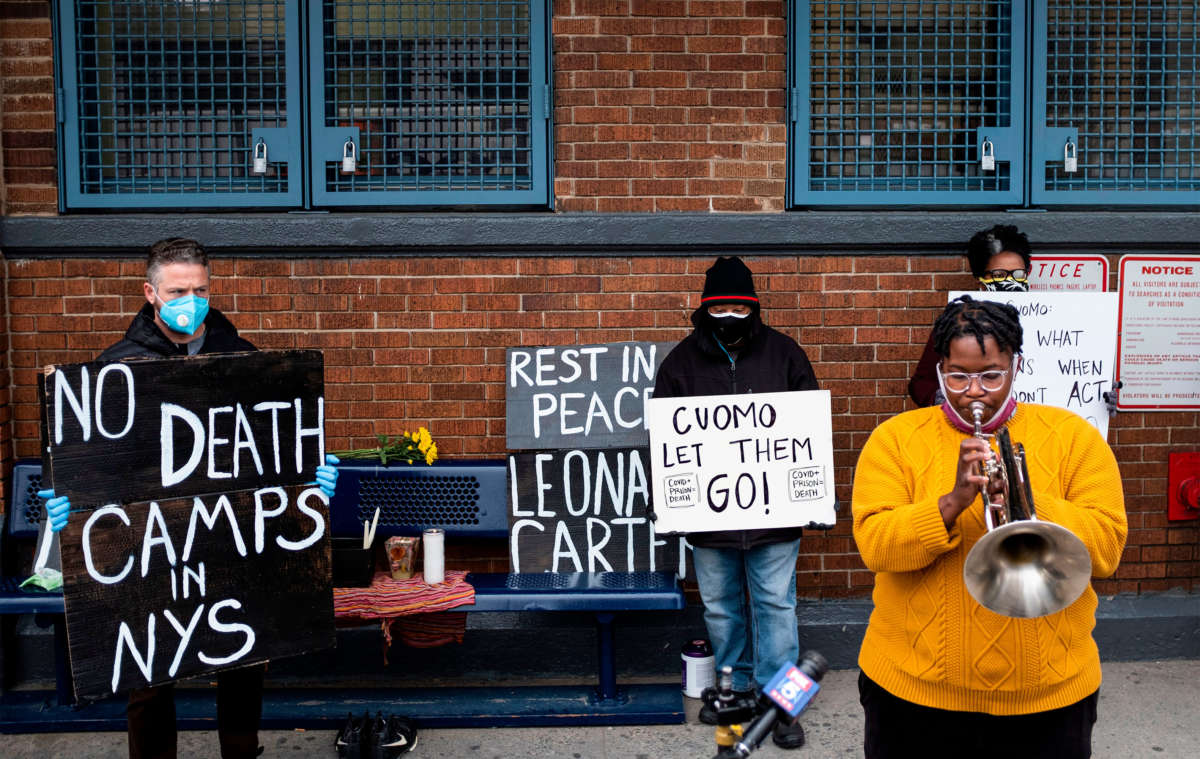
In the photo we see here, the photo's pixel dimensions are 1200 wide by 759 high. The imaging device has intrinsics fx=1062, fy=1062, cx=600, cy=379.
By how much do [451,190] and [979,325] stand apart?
3.30m

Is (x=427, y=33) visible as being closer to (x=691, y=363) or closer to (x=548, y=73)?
(x=548, y=73)

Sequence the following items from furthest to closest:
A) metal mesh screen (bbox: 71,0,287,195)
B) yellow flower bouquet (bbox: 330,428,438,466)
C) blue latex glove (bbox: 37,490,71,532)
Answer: metal mesh screen (bbox: 71,0,287,195)
yellow flower bouquet (bbox: 330,428,438,466)
blue latex glove (bbox: 37,490,71,532)

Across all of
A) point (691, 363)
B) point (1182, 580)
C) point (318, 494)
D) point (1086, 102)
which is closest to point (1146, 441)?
point (1182, 580)

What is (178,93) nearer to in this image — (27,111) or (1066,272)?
(27,111)

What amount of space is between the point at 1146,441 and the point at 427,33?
13.7ft

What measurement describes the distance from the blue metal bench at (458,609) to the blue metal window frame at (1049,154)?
8.97 feet

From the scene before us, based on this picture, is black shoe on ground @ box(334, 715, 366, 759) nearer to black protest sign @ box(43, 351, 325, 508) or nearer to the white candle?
the white candle

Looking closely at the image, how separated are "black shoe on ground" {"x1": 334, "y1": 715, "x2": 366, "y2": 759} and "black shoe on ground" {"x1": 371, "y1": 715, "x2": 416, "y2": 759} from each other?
7 centimetres

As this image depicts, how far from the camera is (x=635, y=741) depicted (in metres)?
4.50

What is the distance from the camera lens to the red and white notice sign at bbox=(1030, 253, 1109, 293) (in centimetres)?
529

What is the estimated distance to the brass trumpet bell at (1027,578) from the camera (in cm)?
230

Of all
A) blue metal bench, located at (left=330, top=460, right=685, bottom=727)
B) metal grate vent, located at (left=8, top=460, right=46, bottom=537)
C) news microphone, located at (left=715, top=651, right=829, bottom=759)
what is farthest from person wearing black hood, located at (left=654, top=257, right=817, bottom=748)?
metal grate vent, located at (left=8, top=460, right=46, bottom=537)

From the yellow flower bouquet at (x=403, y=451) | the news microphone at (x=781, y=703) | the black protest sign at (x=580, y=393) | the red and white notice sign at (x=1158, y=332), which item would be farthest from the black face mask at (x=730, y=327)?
the news microphone at (x=781, y=703)

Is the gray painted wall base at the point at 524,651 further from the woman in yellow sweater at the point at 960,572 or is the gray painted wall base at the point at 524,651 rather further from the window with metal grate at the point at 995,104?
the woman in yellow sweater at the point at 960,572
